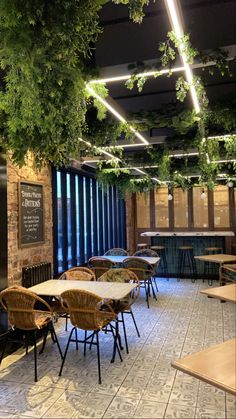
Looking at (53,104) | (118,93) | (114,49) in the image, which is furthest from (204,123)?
(53,104)

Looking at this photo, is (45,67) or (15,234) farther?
(15,234)

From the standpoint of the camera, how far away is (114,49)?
317cm

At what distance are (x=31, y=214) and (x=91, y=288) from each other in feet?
5.14

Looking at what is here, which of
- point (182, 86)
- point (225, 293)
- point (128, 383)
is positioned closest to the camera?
point (225, 293)

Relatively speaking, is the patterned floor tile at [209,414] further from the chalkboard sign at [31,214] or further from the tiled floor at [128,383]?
the chalkboard sign at [31,214]

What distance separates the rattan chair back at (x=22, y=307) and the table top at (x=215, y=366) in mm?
1868

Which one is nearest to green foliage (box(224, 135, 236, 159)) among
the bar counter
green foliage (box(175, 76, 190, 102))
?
green foliage (box(175, 76, 190, 102))

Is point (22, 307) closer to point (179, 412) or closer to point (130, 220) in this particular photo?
point (179, 412)

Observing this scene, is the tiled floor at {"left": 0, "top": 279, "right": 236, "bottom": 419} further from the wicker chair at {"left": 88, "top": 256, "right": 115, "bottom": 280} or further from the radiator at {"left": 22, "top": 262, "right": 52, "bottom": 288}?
the wicker chair at {"left": 88, "top": 256, "right": 115, "bottom": 280}

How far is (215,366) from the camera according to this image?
168cm

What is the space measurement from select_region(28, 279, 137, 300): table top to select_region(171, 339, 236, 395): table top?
1.50 m

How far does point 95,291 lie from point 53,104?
2077 mm

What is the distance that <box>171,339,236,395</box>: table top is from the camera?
1.54m

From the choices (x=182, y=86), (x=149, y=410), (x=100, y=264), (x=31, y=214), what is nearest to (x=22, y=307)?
(x=149, y=410)
